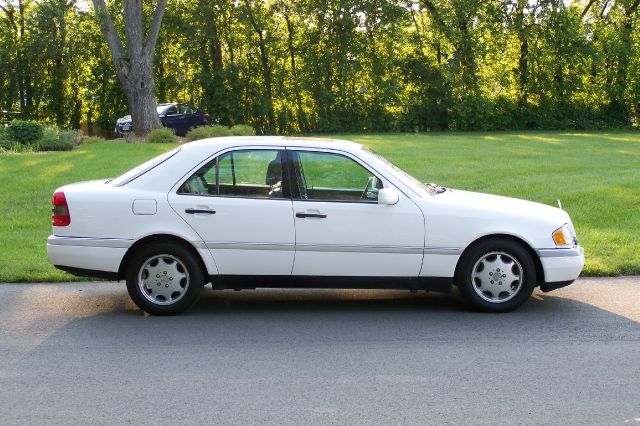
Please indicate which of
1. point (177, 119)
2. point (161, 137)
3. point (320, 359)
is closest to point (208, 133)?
point (161, 137)

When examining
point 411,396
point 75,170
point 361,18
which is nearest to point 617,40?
point 361,18

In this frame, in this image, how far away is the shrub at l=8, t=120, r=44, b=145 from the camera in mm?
22109

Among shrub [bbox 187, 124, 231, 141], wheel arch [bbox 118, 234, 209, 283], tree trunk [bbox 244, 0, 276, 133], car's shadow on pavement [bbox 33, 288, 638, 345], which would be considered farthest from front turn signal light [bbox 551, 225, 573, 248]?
tree trunk [bbox 244, 0, 276, 133]

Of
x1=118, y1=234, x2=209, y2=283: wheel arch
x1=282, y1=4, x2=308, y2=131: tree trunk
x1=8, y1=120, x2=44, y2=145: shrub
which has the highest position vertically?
x1=282, y1=4, x2=308, y2=131: tree trunk

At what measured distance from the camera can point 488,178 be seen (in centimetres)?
1583

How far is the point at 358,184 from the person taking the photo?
23.9 ft

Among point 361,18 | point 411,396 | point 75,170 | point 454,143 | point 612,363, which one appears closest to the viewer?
point 411,396

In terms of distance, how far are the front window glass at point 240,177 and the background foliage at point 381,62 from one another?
28.0 metres

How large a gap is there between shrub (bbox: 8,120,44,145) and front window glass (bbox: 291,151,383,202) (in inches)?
654

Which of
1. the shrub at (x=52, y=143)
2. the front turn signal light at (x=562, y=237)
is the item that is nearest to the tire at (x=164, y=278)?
the front turn signal light at (x=562, y=237)

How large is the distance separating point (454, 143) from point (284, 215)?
19.2 metres

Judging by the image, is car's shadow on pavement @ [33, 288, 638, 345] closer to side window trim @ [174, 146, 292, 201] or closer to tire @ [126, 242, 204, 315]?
tire @ [126, 242, 204, 315]

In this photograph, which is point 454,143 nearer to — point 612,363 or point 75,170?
point 75,170

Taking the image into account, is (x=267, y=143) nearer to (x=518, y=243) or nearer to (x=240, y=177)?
(x=240, y=177)
